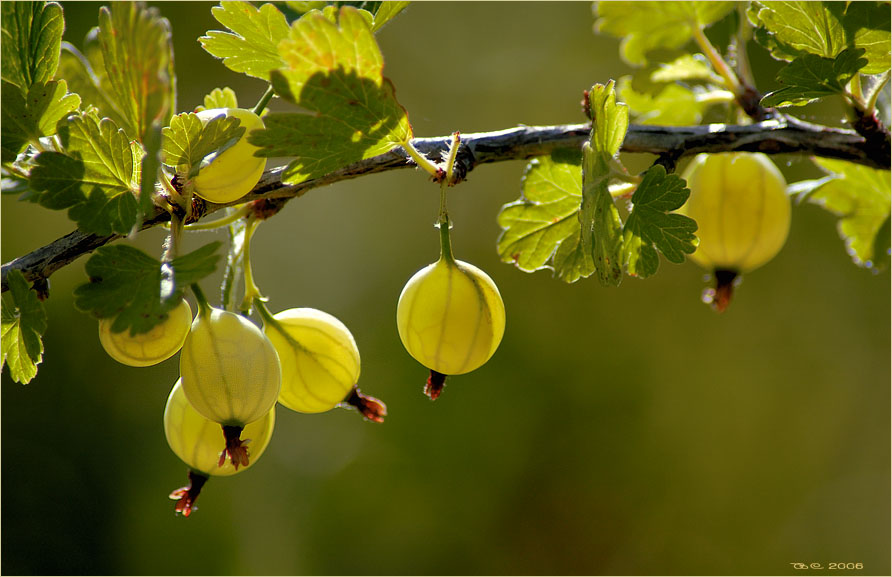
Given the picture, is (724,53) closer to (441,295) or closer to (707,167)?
(707,167)

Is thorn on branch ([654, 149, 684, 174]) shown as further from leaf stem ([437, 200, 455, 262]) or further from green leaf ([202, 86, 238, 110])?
green leaf ([202, 86, 238, 110])

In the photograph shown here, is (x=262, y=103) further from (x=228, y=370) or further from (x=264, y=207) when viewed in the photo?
(x=228, y=370)

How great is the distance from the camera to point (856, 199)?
75cm

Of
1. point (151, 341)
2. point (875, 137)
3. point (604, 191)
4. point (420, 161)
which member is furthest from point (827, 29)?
point (151, 341)

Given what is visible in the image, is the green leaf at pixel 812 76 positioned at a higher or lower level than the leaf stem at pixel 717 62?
lower

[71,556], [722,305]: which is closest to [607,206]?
[722,305]

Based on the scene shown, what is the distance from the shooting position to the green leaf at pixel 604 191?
483 millimetres

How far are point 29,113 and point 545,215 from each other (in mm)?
398

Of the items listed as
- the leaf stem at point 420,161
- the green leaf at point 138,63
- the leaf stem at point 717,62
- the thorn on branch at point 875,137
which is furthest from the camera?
the leaf stem at point 717,62

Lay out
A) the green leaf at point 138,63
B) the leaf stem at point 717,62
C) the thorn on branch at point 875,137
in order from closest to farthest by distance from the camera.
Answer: the green leaf at point 138,63 → the thorn on branch at point 875,137 → the leaf stem at point 717,62

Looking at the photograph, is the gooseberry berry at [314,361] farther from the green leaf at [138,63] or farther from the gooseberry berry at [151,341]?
the green leaf at [138,63]

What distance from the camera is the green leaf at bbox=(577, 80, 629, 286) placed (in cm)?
48

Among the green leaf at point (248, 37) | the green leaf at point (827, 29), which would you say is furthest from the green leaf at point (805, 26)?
the green leaf at point (248, 37)

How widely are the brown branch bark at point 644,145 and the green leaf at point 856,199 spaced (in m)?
0.14
